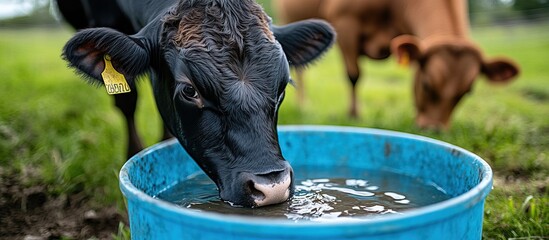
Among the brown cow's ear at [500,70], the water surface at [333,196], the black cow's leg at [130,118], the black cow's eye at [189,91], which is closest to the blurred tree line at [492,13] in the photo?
the brown cow's ear at [500,70]

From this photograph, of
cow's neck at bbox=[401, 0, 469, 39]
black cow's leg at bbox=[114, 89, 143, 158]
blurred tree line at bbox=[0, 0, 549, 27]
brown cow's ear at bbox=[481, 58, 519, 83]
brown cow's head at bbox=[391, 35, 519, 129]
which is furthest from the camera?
blurred tree line at bbox=[0, 0, 549, 27]

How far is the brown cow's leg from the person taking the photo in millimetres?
5664

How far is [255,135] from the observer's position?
2.08m

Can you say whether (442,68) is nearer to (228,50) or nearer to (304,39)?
(304,39)

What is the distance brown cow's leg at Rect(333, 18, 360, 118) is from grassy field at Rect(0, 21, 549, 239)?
0.25 meters

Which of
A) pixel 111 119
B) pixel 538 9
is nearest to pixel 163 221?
pixel 111 119

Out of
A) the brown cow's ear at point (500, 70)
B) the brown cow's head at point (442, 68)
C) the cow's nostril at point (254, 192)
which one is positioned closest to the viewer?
the cow's nostril at point (254, 192)

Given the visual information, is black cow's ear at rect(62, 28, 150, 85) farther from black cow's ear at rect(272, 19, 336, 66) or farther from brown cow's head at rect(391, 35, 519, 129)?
brown cow's head at rect(391, 35, 519, 129)

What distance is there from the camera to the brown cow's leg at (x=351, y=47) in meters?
5.66

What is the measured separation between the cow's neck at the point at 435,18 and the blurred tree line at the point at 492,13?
36.2ft

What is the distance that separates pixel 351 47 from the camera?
18.9 feet

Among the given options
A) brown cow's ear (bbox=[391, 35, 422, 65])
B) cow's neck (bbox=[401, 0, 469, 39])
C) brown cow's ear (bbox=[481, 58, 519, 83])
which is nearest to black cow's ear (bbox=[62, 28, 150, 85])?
brown cow's ear (bbox=[391, 35, 422, 65])

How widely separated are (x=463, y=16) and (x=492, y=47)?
884 cm

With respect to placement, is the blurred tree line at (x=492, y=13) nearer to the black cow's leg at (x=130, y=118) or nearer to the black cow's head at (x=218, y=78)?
the black cow's leg at (x=130, y=118)
